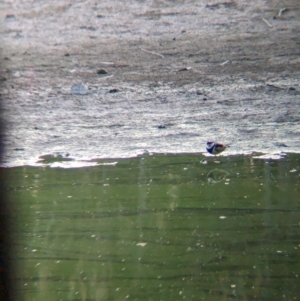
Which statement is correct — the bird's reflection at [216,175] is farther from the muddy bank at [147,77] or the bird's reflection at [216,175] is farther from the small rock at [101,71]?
the small rock at [101,71]

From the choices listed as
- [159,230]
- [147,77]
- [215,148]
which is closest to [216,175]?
[215,148]

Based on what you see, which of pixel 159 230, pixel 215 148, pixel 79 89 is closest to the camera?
pixel 159 230

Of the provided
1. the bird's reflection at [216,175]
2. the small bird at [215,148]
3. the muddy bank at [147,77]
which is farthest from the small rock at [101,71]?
the bird's reflection at [216,175]

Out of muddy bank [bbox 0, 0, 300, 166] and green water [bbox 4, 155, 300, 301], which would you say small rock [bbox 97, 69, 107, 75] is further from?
green water [bbox 4, 155, 300, 301]

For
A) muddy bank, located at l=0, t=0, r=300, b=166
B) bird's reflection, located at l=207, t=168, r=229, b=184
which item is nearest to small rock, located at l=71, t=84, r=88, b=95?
muddy bank, located at l=0, t=0, r=300, b=166

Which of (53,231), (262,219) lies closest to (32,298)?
(53,231)

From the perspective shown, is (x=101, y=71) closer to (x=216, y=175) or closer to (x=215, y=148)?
(x=215, y=148)
